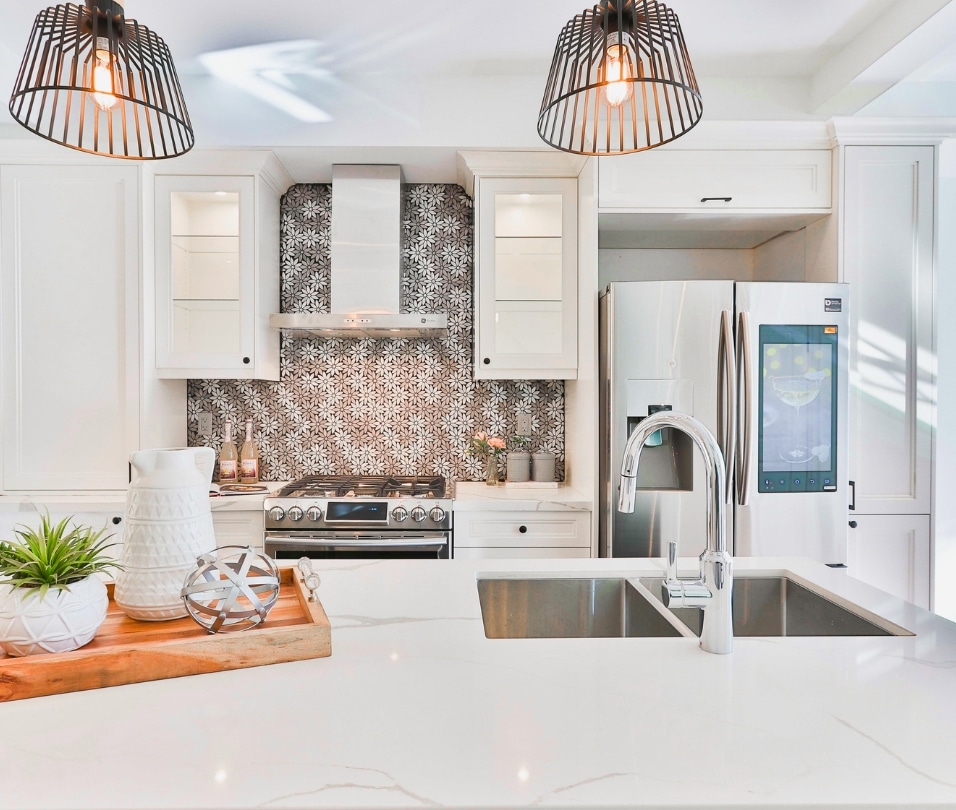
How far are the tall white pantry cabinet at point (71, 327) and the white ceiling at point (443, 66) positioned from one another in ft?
1.25

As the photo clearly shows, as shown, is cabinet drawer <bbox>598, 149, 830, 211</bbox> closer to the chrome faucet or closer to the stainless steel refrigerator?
the stainless steel refrigerator

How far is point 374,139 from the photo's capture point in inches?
110

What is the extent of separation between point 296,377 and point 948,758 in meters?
2.97

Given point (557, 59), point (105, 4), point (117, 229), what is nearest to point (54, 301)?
point (117, 229)

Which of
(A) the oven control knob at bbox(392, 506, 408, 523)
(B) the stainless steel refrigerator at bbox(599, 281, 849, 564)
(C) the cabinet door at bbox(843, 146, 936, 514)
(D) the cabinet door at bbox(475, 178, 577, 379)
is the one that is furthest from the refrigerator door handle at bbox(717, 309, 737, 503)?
(A) the oven control knob at bbox(392, 506, 408, 523)

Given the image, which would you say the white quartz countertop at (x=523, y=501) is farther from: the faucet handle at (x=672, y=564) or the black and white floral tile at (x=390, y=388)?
the faucet handle at (x=672, y=564)

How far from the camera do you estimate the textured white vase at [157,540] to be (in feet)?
3.66

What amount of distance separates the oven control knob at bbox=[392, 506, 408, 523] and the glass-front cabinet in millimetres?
895

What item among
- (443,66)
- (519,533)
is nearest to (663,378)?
(519,533)

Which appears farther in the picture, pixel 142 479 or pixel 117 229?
pixel 117 229

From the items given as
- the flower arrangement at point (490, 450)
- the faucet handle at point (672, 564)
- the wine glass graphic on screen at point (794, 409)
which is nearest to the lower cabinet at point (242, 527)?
the flower arrangement at point (490, 450)

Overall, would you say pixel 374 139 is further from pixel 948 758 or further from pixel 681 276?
pixel 948 758

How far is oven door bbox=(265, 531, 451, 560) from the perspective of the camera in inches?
104

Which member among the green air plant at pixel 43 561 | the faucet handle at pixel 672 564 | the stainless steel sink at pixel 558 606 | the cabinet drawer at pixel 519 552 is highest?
the green air plant at pixel 43 561
